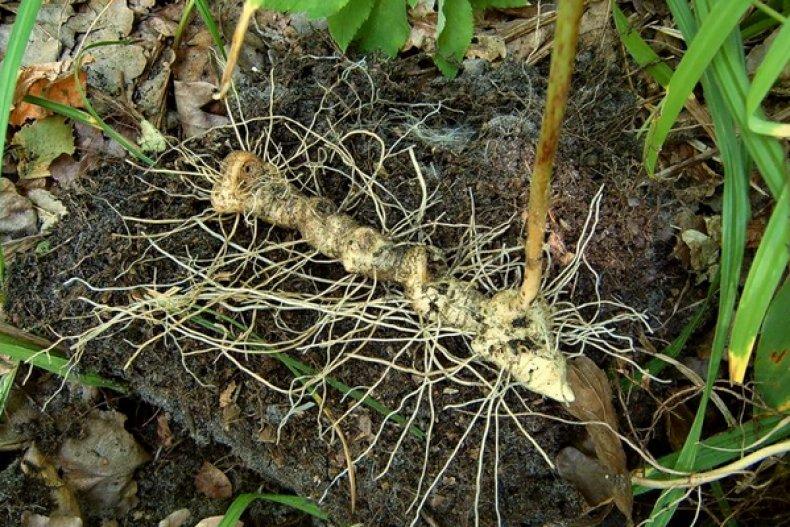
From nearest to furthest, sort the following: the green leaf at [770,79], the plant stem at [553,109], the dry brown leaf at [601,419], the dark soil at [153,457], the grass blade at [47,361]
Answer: the plant stem at [553,109]
the green leaf at [770,79]
the dry brown leaf at [601,419]
the grass blade at [47,361]
the dark soil at [153,457]

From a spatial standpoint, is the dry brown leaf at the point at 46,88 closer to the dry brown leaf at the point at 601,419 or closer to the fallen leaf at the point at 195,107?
the fallen leaf at the point at 195,107

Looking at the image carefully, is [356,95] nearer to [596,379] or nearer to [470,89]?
[470,89]

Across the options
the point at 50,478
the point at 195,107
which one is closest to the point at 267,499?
the point at 50,478

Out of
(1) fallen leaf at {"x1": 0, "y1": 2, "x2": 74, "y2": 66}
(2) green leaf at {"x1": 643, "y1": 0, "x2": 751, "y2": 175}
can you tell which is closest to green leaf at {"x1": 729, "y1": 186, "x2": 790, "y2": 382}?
(2) green leaf at {"x1": 643, "y1": 0, "x2": 751, "y2": 175}

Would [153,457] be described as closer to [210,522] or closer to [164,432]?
[164,432]

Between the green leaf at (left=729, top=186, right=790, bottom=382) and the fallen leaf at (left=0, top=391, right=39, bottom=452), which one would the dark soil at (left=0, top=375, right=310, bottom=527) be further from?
the green leaf at (left=729, top=186, right=790, bottom=382)

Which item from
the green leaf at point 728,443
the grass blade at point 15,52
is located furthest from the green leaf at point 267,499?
the grass blade at point 15,52

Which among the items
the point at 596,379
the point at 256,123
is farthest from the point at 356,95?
the point at 596,379
